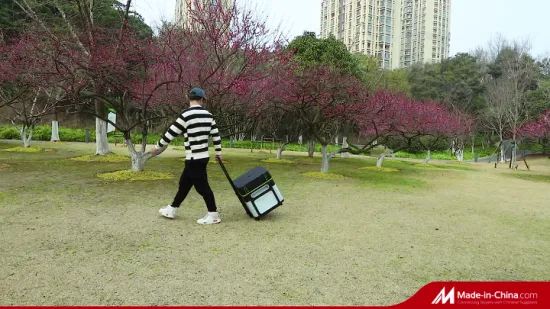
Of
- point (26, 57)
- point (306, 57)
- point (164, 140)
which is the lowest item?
point (164, 140)

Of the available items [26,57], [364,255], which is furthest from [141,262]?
[26,57]

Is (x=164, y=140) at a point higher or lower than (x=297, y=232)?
higher

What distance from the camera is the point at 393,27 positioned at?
73.9m

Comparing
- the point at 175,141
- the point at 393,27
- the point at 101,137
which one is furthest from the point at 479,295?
the point at 393,27

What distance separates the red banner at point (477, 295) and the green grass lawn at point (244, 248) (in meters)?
0.13

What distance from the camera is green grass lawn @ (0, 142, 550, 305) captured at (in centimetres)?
307

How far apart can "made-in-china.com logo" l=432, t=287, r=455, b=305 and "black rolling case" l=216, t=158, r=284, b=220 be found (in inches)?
110

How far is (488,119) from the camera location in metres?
36.6

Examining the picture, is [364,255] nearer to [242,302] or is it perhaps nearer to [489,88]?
[242,302]

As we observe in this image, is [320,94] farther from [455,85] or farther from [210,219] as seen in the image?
[455,85]

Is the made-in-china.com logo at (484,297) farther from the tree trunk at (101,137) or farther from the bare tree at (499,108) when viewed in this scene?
the bare tree at (499,108)

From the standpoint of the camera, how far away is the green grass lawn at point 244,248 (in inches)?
121

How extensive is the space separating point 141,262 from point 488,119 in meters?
40.7

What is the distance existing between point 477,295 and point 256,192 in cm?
316
